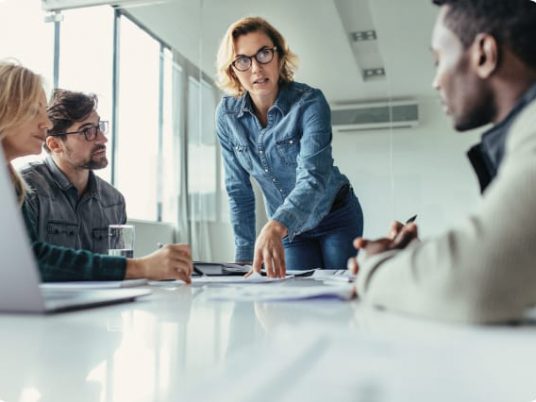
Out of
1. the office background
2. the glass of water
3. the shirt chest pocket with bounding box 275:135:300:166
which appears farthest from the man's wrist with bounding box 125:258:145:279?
the office background

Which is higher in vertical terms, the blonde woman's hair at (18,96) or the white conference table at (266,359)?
the blonde woman's hair at (18,96)

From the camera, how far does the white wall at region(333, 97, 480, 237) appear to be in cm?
258

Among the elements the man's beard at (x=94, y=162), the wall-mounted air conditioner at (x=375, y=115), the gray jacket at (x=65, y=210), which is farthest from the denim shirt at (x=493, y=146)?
the wall-mounted air conditioner at (x=375, y=115)

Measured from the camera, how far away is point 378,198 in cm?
286

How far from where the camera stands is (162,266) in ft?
2.48

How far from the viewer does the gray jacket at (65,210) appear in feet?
3.98

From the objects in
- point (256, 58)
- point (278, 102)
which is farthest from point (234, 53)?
point (278, 102)

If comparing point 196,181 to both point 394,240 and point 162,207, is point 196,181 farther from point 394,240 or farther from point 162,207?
point 394,240

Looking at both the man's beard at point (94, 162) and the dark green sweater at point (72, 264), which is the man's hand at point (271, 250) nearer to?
the dark green sweater at point (72, 264)

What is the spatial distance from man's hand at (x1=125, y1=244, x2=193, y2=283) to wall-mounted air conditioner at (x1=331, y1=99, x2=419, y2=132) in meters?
2.19

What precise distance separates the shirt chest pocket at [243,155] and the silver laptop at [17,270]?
772mm

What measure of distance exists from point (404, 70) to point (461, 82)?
7.24 feet

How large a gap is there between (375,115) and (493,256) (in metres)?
2.77

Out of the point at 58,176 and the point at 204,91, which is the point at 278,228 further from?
the point at 204,91
